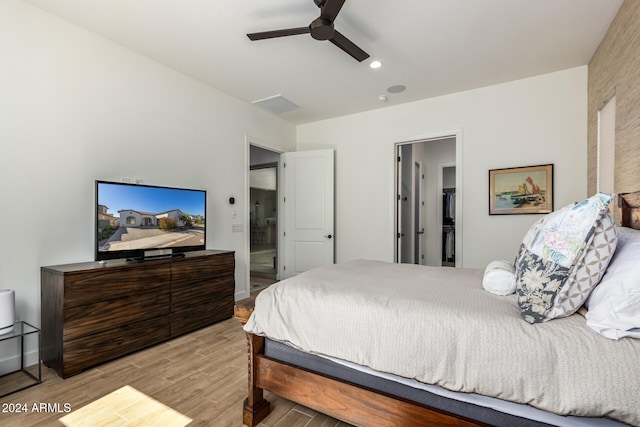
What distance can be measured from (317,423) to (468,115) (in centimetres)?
376

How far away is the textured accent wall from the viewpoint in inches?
81.1

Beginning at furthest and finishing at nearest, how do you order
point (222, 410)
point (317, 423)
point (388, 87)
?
point (388, 87)
point (222, 410)
point (317, 423)

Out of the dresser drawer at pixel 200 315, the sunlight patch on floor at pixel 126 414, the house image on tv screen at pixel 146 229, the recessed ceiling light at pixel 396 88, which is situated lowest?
the sunlight patch on floor at pixel 126 414

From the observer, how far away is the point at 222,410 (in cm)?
182

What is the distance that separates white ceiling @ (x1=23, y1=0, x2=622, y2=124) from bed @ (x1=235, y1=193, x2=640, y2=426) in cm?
177

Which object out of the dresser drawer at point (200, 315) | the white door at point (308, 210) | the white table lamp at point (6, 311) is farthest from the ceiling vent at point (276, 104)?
the white table lamp at point (6, 311)

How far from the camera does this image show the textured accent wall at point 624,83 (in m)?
2.06

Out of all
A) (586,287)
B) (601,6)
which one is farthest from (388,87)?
(586,287)

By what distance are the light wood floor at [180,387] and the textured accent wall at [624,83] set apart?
2.62m

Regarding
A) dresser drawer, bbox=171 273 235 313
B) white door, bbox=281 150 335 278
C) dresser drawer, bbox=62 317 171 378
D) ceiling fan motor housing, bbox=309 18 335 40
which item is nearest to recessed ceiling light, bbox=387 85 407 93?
white door, bbox=281 150 335 278

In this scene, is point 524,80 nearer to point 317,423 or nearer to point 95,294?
point 317,423

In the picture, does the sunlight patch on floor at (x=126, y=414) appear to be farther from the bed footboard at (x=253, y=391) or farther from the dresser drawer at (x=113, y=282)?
the dresser drawer at (x=113, y=282)

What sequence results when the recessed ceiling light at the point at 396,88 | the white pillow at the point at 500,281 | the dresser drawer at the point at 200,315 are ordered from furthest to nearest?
the recessed ceiling light at the point at 396,88
the dresser drawer at the point at 200,315
the white pillow at the point at 500,281

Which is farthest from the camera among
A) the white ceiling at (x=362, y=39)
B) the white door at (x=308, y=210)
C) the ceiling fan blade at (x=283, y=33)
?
the white door at (x=308, y=210)
